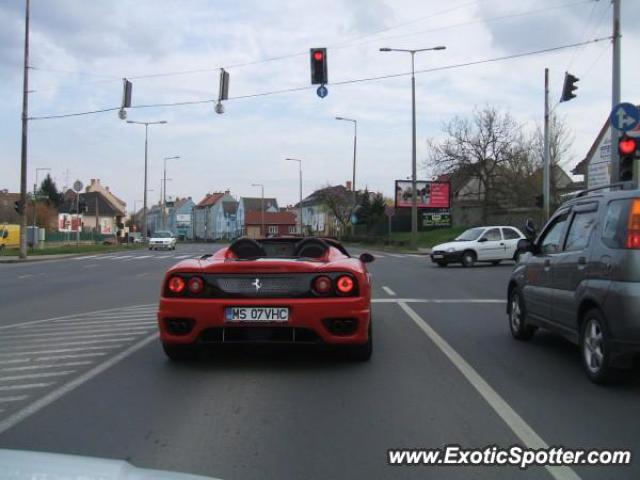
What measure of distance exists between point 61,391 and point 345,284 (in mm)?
2690

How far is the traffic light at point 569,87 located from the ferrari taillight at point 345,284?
589 inches

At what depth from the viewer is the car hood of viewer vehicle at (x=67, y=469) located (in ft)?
7.48

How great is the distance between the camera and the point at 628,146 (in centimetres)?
1241

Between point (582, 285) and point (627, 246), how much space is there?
78cm

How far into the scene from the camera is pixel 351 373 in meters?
6.39

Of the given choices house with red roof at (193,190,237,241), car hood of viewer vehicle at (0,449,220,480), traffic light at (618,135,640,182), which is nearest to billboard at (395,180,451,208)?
traffic light at (618,135,640,182)

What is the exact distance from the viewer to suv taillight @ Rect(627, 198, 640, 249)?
5442 millimetres

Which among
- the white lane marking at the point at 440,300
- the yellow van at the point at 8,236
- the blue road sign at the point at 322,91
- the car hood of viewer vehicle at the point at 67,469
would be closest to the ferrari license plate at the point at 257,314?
the car hood of viewer vehicle at the point at 67,469

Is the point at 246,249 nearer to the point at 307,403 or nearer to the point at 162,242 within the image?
the point at 307,403

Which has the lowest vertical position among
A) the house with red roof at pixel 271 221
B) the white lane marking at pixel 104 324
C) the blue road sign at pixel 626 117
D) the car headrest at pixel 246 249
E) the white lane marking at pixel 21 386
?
the white lane marking at pixel 21 386

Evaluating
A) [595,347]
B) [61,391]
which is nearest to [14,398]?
[61,391]

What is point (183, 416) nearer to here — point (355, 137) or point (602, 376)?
point (602, 376)

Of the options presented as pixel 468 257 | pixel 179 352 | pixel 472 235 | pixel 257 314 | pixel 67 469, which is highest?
pixel 472 235

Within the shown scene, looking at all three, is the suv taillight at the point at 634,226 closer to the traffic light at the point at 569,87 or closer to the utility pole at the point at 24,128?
the traffic light at the point at 569,87
